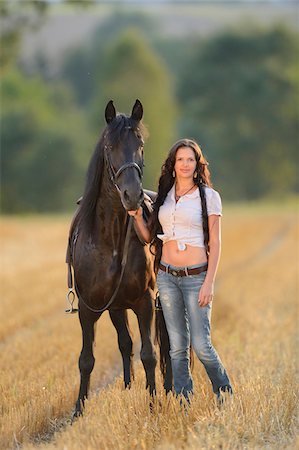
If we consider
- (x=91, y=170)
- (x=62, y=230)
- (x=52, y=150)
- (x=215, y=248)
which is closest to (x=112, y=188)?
(x=91, y=170)

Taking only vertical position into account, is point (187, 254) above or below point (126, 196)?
below

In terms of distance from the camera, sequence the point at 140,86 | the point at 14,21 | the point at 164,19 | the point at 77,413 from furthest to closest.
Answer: the point at 164,19 → the point at 140,86 → the point at 14,21 → the point at 77,413

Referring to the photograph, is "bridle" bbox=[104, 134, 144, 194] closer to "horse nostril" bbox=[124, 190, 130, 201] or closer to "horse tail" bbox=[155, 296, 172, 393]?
"horse nostril" bbox=[124, 190, 130, 201]

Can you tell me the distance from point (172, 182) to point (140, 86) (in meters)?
64.3

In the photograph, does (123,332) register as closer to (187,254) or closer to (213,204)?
(187,254)

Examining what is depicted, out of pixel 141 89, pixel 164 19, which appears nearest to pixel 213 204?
pixel 141 89

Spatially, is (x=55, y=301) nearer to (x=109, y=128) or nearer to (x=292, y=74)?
(x=109, y=128)

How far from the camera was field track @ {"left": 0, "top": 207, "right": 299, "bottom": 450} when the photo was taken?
6.49m

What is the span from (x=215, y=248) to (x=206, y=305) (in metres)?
0.43

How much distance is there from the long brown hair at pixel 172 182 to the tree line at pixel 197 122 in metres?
51.0

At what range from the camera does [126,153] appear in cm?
739

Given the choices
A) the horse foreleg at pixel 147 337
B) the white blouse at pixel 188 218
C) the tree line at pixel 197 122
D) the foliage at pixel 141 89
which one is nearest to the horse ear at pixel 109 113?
the white blouse at pixel 188 218

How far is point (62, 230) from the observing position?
118ft

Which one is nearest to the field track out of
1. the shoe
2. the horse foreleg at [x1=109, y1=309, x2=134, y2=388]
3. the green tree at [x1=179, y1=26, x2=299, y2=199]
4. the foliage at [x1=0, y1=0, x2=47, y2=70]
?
the shoe
